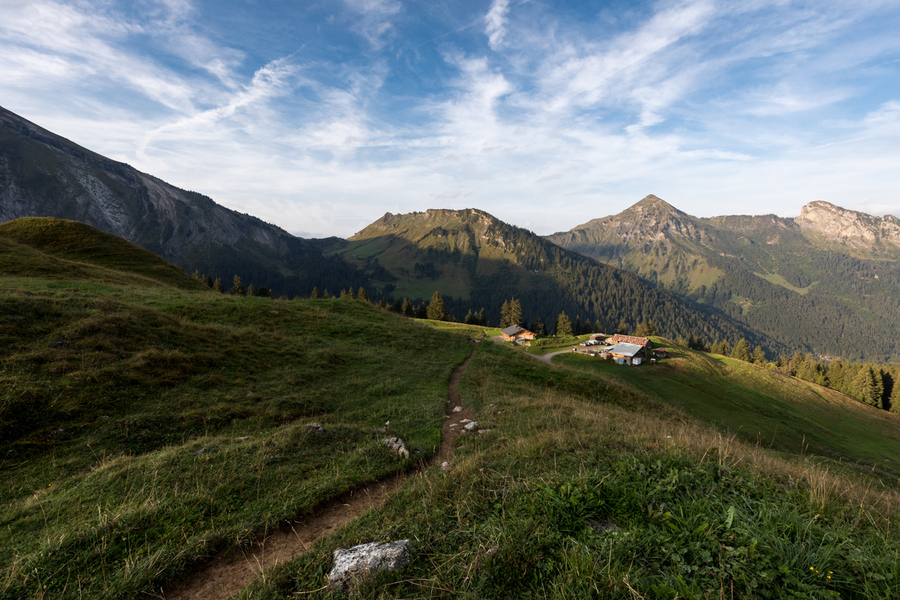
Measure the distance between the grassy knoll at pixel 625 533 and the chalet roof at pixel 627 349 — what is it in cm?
6368

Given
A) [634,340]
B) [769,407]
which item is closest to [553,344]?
[634,340]

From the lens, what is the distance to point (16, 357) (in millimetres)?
10297

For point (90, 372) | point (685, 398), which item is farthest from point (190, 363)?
point (685, 398)

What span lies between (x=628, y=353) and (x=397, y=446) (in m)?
66.1

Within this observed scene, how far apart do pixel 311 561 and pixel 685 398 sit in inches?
1931

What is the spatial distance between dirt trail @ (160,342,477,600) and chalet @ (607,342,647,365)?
62731 millimetres

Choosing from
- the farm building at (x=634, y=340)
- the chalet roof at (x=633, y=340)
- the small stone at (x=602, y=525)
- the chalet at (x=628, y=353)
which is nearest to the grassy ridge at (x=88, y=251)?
the small stone at (x=602, y=525)

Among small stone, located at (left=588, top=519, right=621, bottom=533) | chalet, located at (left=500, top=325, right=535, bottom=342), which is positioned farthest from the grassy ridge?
chalet, located at (left=500, top=325, right=535, bottom=342)

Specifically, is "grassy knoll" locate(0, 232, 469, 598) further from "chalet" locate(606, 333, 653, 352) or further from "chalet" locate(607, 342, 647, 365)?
"chalet" locate(606, 333, 653, 352)

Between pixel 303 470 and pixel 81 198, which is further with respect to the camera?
pixel 81 198

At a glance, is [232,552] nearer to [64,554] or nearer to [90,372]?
[64,554]

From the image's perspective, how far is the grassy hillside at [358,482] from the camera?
11.6 ft

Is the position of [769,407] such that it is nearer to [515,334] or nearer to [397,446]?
[515,334]

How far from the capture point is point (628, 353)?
209 feet
